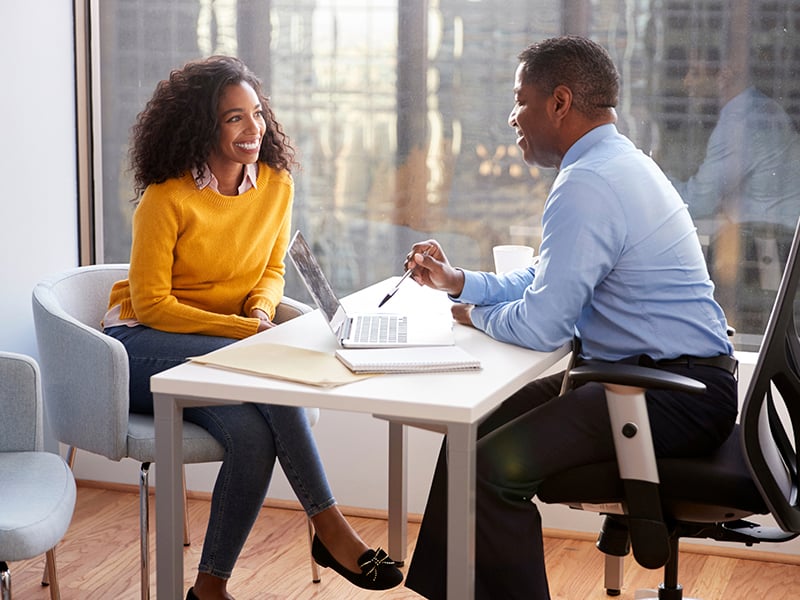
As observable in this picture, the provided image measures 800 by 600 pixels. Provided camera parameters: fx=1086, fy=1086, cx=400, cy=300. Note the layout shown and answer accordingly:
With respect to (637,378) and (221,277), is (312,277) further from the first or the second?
(637,378)

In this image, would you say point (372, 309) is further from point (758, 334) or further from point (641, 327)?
point (758, 334)

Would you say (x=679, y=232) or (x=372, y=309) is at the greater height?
(x=679, y=232)

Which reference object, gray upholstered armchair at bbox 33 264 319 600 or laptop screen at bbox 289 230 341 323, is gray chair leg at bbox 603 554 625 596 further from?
laptop screen at bbox 289 230 341 323

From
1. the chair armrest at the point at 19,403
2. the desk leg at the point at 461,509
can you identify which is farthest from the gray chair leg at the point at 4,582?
the desk leg at the point at 461,509

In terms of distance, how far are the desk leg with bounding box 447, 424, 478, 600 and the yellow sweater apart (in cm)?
98

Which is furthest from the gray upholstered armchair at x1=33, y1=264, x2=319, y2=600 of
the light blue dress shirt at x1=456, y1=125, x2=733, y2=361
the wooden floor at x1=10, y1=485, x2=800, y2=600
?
the light blue dress shirt at x1=456, y1=125, x2=733, y2=361

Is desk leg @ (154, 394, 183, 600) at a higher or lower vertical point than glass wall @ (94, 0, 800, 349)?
lower

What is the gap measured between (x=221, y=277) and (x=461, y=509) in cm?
118

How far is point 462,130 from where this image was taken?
3.24 m

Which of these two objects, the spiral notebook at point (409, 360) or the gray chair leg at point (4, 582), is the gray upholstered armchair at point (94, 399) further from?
the spiral notebook at point (409, 360)

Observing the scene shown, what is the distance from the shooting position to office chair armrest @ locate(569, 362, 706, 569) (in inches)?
73.5

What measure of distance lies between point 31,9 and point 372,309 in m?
1.50

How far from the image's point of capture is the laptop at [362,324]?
2.11 meters

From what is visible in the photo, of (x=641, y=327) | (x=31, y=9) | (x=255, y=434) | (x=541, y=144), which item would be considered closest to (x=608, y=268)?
(x=641, y=327)
